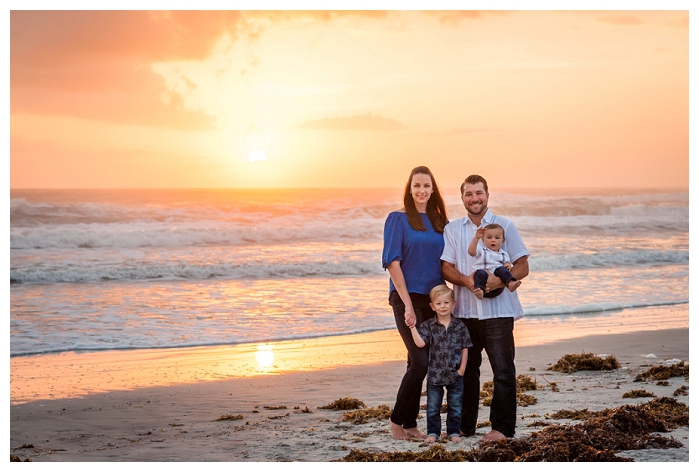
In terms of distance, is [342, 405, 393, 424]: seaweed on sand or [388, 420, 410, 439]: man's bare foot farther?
[342, 405, 393, 424]: seaweed on sand

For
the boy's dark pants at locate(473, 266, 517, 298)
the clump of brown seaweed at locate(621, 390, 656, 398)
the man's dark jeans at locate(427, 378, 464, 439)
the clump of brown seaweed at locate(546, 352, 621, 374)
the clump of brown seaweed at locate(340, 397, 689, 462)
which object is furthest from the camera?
the clump of brown seaweed at locate(546, 352, 621, 374)

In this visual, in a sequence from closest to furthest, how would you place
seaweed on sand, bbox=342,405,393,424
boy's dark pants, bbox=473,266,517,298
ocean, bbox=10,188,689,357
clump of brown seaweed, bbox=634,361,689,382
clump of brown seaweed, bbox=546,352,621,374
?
1. boy's dark pants, bbox=473,266,517,298
2. seaweed on sand, bbox=342,405,393,424
3. clump of brown seaweed, bbox=634,361,689,382
4. clump of brown seaweed, bbox=546,352,621,374
5. ocean, bbox=10,188,689,357

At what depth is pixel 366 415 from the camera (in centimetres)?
554

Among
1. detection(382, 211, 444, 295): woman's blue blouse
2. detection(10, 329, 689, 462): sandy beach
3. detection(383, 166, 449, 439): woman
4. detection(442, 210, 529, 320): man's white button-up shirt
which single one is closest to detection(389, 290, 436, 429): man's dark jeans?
detection(383, 166, 449, 439): woman

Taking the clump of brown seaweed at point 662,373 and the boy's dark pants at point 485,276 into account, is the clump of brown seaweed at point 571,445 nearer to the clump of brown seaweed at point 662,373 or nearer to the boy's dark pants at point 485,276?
the boy's dark pants at point 485,276

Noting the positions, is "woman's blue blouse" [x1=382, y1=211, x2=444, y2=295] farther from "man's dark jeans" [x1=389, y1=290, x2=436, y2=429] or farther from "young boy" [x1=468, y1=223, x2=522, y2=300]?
"young boy" [x1=468, y1=223, x2=522, y2=300]

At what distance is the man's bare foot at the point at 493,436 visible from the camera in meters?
4.55

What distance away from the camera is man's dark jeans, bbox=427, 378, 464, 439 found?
4684 millimetres

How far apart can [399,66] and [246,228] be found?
15.6m

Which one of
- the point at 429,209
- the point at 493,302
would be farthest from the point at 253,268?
the point at 493,302

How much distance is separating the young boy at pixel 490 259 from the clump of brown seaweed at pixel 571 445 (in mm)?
981

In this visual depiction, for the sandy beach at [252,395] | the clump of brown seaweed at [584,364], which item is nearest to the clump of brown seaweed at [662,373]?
the sandy beach at [252,395]

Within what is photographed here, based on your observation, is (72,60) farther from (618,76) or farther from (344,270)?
(618,76)

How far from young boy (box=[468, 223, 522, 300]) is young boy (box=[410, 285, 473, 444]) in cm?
25
